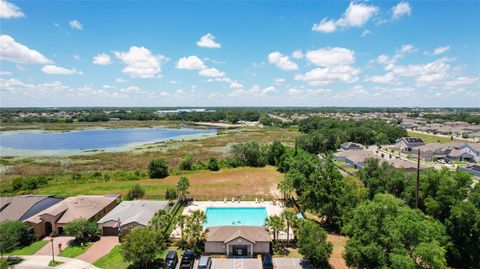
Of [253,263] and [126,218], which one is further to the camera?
[126,218]

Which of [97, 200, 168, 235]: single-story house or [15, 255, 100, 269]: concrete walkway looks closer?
[15, 255, 100, 269]: concrete walkway

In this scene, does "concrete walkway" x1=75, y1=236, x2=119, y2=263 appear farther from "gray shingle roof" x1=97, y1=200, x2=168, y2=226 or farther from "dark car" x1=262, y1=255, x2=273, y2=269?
"dark car" x1=262, y1=255, x2=273, y2=269

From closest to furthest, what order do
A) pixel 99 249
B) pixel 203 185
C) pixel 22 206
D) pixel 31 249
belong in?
pixel 99 249 → pixel 31 249 → pixel 22 206 → pixel 203 185

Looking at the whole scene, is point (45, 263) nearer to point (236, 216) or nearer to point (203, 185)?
point (236, 216)

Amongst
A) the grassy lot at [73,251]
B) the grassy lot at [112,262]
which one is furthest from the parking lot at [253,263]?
the grassy lot at [73,251]

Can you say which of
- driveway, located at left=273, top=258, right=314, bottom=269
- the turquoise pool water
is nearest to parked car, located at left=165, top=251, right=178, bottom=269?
driveway, located at left=273, top=258, right=314, bottom=269

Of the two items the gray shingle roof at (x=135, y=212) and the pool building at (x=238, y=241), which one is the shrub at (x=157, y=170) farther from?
the pool building at (x=238, y=241)

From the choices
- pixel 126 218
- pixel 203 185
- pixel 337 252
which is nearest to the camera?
pixel 337 252

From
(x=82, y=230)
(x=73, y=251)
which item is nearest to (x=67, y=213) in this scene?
(x=82, y=230)
